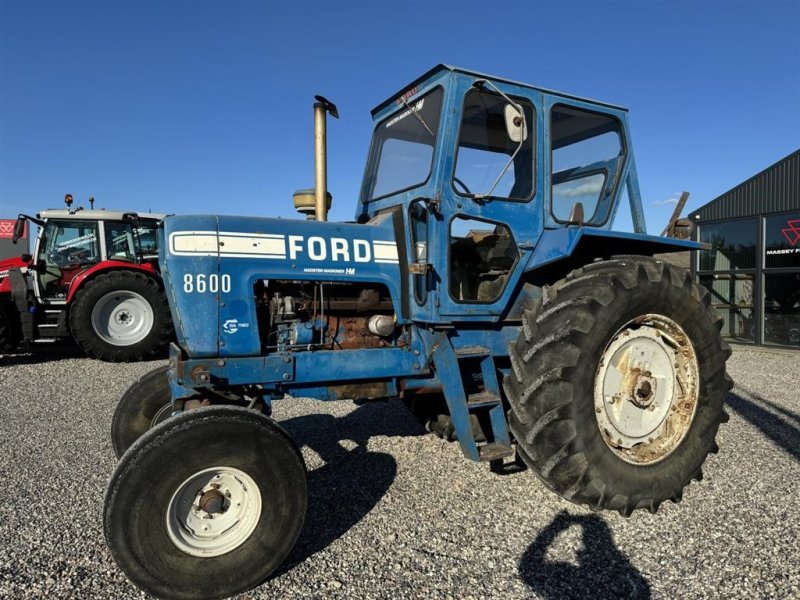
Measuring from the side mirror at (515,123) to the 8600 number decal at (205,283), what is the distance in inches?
69.4

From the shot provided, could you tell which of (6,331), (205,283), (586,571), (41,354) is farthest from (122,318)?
(586,571)

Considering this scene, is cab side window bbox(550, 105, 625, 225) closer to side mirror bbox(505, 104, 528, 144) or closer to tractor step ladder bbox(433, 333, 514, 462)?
side mirror bbox(505, 104, 528, 144)

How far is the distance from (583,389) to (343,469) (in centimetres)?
175

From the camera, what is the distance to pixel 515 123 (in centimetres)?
304

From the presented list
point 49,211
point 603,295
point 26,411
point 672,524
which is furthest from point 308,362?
point 49,211

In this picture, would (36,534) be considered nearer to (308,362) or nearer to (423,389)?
(308,362)

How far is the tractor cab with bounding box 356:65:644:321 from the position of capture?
3041 mm

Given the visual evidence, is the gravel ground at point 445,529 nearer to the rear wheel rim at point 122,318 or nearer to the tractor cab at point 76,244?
the rear wheel rim at point 122,318

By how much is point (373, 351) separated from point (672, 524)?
6.16 feet

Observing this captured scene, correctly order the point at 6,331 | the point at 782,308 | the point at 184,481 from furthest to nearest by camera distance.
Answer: the point at 782,308, the point at 6,331, the point at 184,481

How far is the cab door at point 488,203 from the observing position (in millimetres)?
3053

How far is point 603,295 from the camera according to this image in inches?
114

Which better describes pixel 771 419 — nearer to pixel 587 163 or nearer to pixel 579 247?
pixel 579 247

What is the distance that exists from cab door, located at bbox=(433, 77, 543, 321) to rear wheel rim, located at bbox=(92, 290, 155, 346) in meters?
7.08
